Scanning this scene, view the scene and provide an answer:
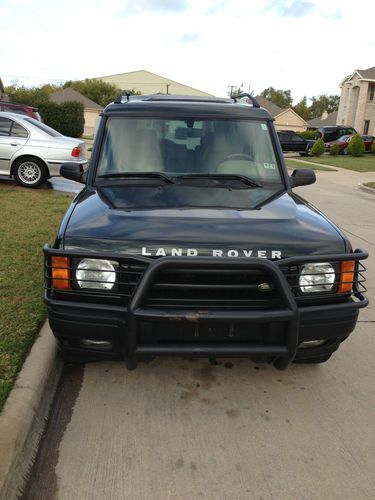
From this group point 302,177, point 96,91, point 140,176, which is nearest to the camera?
point 140,176

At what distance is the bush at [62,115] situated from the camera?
31344 millimetres

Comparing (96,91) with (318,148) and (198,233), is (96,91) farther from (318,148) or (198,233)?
(198,233)

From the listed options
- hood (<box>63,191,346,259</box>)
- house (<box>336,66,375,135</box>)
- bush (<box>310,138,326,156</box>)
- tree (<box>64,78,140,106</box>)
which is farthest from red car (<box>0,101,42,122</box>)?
tree (<box>64,78,140,106</box>)

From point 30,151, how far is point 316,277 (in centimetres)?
906

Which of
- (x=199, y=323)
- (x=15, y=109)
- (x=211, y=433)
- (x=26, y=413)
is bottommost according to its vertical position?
(x=211, y=433)

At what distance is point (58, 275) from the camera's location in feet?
A: 9.30

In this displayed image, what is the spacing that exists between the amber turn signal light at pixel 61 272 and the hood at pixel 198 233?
0.10m

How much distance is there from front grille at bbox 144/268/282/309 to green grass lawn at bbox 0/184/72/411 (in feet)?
3.87

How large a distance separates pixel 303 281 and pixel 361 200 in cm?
1156

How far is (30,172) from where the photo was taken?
1077 centimetres

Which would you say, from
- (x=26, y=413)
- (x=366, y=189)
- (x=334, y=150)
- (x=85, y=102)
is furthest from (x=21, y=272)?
(x=85, y=102)

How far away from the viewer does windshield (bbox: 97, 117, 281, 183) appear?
3.83 m

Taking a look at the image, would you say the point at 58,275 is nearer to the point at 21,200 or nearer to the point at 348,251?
the point at 348,251

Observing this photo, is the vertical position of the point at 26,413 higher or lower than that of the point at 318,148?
higher
